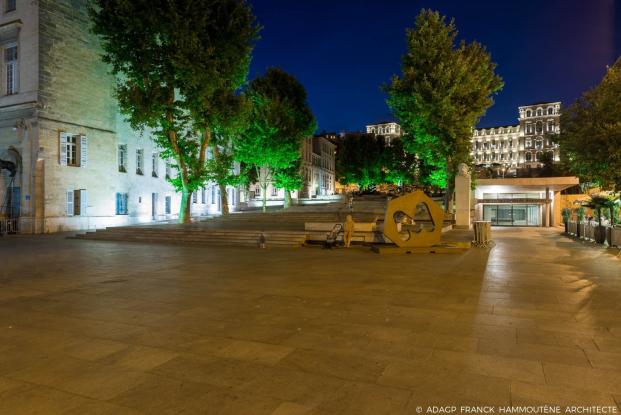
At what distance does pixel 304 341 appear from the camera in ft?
18.9

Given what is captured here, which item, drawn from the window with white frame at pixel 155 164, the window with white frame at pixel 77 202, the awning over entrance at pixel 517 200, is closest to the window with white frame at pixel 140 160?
the window with white frame at pixel 155 164

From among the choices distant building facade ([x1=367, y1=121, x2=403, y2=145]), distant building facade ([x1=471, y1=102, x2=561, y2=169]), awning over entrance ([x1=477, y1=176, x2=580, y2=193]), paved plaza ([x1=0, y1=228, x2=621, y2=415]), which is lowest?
paved plaza ([x1=0, y1=228, x2=621, y2=415])

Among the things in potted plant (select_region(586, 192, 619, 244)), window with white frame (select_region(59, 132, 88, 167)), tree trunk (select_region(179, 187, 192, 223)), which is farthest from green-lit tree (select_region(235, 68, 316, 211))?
potted plant (select_region(586, 192, 619, 244))

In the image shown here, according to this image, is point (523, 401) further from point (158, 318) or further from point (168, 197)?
point (168, 197)

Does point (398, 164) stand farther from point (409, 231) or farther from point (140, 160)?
point (409, 231)

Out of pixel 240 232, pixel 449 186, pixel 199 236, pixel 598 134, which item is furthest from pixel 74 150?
pixel 598 134

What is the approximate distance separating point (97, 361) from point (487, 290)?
7.64 meters

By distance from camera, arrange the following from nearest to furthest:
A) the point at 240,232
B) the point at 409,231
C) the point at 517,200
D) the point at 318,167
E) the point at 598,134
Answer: the point at 409,231, the point at 598,134, the point at 240,232, the point at 517,200, the point at 318,167

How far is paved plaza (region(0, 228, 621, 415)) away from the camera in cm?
408

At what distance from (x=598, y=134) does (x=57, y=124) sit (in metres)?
30.9

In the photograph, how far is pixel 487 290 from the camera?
934 cm

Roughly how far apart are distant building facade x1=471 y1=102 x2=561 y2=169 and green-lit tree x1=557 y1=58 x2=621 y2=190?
4083 inches

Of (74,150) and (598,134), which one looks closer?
(598,134)

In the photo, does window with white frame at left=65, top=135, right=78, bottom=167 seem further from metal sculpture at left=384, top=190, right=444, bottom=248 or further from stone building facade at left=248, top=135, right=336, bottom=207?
stone building facade at left=248, top=135, right=336, bottom=207
